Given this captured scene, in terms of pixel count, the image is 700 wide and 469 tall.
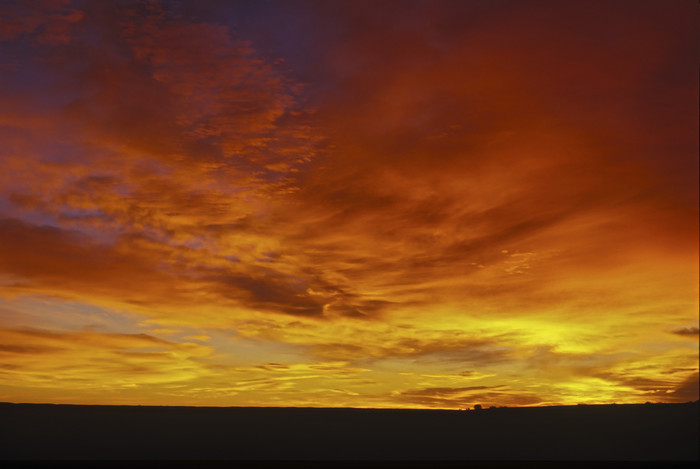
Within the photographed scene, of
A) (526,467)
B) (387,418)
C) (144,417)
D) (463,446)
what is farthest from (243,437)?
(526,467)

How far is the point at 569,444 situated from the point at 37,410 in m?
47.8

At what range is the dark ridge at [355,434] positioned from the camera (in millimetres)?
54812

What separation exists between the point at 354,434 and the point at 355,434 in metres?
0.09

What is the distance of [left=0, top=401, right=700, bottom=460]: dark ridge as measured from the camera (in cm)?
5481

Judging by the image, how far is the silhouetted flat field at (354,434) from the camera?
180 feet

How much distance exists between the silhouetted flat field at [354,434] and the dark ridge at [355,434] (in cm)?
9

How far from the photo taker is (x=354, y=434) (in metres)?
62.4

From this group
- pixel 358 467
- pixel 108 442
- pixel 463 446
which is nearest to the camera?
pixel 358 467

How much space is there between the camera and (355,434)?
205ft

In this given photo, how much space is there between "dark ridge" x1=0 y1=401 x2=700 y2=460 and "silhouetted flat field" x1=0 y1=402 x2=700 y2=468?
0.09m

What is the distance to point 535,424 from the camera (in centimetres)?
6506

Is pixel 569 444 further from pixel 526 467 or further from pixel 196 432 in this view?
pixel 196 432

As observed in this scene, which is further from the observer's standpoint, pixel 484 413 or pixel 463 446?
pixel 484 413

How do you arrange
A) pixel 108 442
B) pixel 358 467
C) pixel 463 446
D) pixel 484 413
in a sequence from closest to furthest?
pixel 358 467 < pixel 108 442 < pixel 463 446 < pixel 484 413
